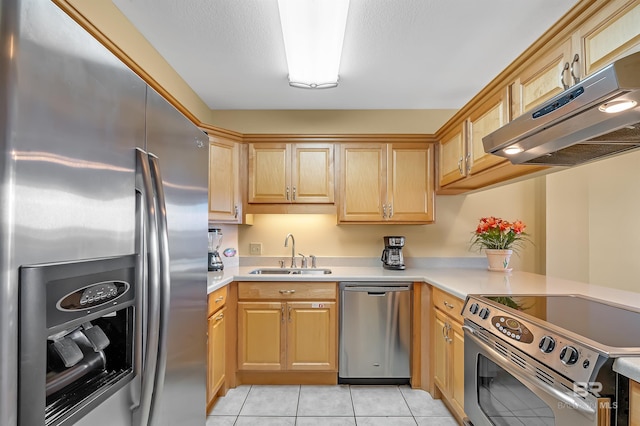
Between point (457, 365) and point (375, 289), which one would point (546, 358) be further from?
point (375, 289)

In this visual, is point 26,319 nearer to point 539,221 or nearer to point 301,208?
point 301,208

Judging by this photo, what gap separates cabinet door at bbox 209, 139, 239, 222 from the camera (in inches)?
110

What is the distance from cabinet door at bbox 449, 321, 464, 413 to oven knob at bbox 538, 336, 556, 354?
0.81 metres

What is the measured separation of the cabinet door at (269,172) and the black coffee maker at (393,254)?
3.33 ft

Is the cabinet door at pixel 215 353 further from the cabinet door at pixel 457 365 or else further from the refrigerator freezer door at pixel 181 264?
the cabinet door at pixel 457 365

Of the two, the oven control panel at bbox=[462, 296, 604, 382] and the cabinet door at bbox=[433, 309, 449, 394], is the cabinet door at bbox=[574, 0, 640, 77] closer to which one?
the oven control panel at bbox=[462, 296, 604, 382]

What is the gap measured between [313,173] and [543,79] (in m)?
1.86

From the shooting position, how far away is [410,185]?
3.09 metres

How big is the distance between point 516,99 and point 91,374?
215 centimetres

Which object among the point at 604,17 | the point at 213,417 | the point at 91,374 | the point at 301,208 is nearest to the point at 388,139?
the point at 301,208

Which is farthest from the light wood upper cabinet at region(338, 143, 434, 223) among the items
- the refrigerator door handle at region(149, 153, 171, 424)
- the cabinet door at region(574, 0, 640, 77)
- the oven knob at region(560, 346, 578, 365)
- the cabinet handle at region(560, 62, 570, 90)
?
the refrigerator door handle at region(149, 153, 171, 424)

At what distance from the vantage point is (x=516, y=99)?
6.08 feet

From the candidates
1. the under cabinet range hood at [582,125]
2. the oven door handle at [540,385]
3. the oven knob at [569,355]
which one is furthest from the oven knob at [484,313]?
the under cabinet range hood at [582,125]

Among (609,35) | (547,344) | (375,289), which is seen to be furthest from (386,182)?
(547,344)
